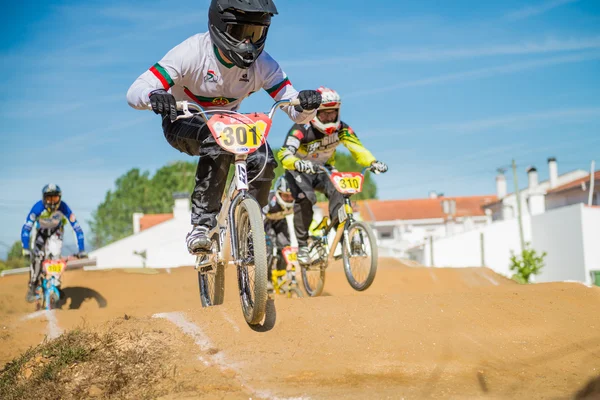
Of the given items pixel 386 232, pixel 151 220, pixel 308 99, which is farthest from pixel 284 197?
pixel 386 232

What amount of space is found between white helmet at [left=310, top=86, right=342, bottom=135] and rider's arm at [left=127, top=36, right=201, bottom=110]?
341 centimetres

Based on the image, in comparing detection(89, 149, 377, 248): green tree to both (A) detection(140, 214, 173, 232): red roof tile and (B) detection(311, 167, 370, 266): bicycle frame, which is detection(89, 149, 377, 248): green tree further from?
(B) detection(311, 167, 370, 266): bicycle frame

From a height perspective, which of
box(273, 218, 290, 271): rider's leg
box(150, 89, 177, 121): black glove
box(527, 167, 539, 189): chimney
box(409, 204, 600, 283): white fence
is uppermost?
box(527, 167, 539, 189): chimney

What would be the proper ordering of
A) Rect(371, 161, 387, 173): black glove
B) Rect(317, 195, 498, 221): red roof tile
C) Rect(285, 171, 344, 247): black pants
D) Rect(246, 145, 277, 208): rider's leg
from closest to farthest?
Rect(246, 145, 277, 208): rider's leg, Rect(371, 161, 387, 173): black glove, Rect(285, 171, 344, 247): black pants, Rect(317, 195, 498, 221): red roof tile

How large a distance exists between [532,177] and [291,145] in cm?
5275

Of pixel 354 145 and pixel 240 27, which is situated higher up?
pixel 240 27

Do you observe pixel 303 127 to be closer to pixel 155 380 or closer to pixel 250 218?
pixel 250 218

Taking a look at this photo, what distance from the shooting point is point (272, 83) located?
6.46 meters

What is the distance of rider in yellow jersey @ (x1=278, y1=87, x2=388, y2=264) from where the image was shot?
9367 mm

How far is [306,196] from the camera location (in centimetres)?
1025

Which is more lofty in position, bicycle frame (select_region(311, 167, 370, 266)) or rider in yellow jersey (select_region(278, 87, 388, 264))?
rider in yellow jersey (select_region(278, 87, 388, 264))

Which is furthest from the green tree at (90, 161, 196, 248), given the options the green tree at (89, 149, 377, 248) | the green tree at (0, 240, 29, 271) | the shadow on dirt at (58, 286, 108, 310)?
the shadow on dirt at (58, 286, 108, 310)

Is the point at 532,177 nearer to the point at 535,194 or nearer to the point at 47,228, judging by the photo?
the point at 535,194

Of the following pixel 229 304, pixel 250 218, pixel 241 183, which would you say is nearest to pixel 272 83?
pixel 241 183
